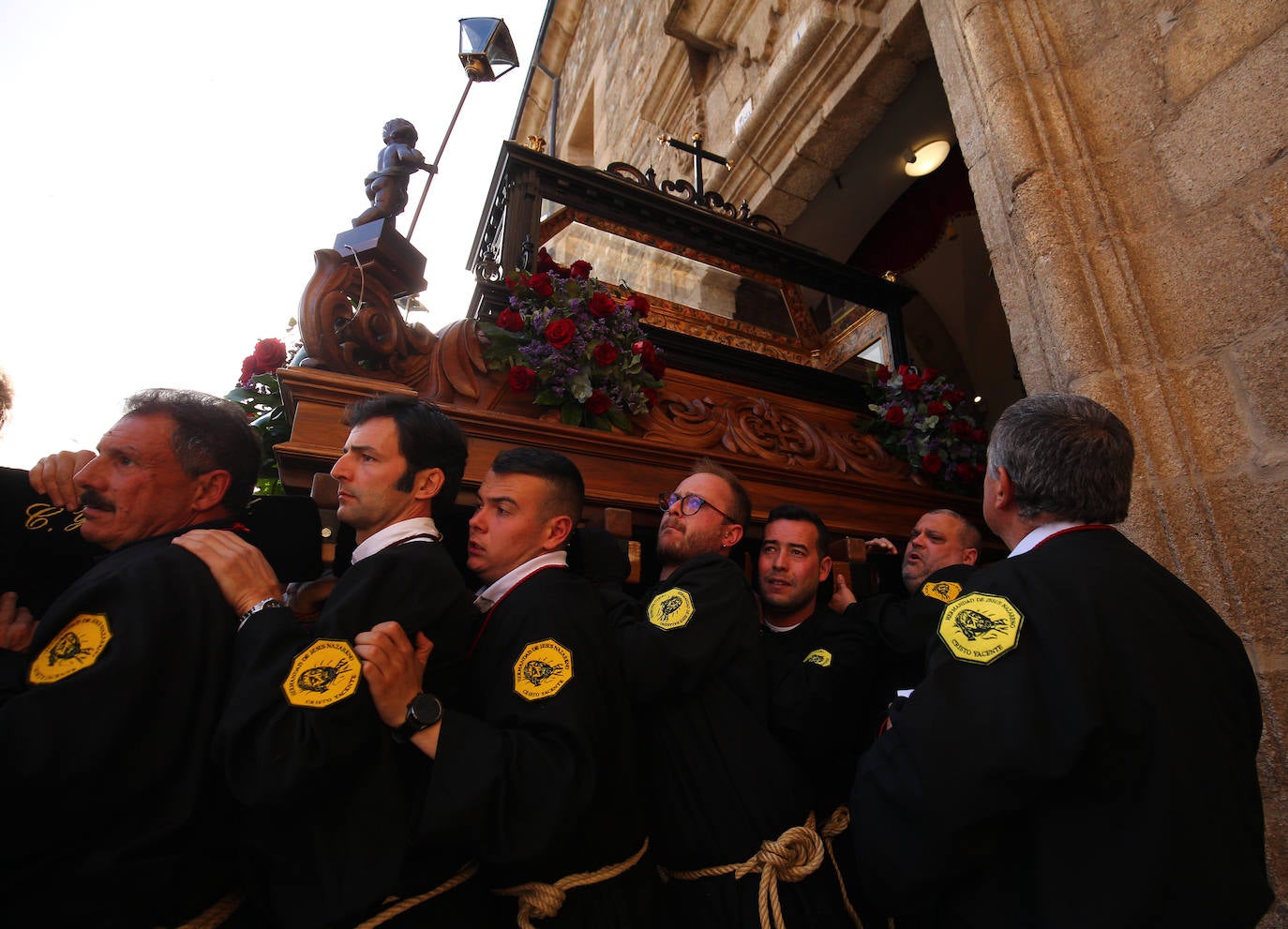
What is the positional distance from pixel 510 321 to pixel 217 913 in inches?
71.1

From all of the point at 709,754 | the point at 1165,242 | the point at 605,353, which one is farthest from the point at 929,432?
the point at 709,754

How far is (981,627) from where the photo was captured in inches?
48.3

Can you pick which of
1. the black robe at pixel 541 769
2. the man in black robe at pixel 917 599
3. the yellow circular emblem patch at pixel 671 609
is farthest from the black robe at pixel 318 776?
the man in black robe at pixel 917 599

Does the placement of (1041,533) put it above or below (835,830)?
above

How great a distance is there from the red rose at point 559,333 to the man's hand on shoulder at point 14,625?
1.56 meters

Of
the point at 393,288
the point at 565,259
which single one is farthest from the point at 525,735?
the point at 565,259

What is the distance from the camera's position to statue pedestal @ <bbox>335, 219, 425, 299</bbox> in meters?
2.30

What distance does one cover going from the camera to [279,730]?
106cm

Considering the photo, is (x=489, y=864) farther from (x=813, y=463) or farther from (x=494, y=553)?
(x=813, y=463)

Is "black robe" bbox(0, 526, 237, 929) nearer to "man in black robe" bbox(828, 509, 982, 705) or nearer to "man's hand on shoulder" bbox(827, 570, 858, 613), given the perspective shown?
"man in black robe" bbox(828, 509, 982, 705)

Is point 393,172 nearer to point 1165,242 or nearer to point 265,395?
point 265,395

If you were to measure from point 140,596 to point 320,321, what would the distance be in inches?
45.9

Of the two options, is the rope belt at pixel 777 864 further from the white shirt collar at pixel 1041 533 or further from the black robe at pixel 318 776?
the white shirt collar at pixel 1041 533

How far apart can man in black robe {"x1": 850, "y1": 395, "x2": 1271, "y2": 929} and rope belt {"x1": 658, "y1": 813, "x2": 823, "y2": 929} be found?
0.32m
